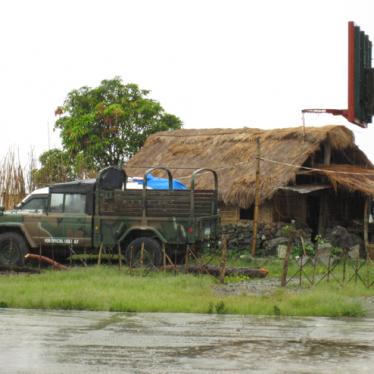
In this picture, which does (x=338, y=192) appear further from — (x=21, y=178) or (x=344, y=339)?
(x=344, y=339)

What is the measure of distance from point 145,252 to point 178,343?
32.3 feet

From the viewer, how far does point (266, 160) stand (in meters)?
26.5

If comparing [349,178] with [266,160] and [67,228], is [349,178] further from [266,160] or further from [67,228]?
[67,228]

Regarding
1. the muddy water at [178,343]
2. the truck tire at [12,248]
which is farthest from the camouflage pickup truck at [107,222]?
the muddy water at [178,343]

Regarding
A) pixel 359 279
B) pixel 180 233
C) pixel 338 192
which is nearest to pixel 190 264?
pixel 180 233

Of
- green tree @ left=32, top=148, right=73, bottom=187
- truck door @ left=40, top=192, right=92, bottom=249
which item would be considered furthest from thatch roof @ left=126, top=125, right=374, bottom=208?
truck door @ left=40, top=192, right=92, bottom=249

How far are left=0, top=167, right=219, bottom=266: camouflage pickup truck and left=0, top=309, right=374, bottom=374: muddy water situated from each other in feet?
22.7

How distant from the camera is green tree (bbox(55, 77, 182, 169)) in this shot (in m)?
35.5

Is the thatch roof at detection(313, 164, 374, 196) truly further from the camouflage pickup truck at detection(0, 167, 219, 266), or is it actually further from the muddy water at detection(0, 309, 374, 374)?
the muddy water at detection(0, 309, 374, 374)

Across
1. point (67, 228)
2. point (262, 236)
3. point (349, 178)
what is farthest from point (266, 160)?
point (67, 228)

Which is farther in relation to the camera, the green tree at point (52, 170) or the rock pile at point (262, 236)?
the green tree at point (52, 170)

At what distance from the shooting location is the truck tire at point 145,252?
20.0 meters

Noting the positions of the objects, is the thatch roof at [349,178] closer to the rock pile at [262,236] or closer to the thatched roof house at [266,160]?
the thatched roof house at [266,160]

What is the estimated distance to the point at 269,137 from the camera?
28.4m
